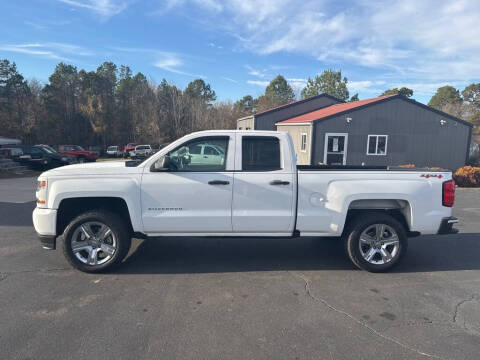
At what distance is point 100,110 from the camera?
42.4 metres

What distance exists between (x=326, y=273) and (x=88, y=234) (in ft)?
10.9

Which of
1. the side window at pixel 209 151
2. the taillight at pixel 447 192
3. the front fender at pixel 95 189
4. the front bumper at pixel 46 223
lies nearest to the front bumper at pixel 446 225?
the taillight at pixel 447 192

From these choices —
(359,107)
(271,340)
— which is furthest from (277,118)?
(271,340)

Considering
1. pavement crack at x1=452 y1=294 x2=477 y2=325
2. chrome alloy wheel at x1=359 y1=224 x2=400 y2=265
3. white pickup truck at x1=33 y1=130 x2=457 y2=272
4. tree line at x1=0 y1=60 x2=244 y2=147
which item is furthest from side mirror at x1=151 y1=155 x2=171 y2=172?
tree line at x1=0 y1=60 x2=244 y2=147

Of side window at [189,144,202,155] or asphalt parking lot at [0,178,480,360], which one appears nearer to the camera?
asphalt parking lot at [0,178,480,360]

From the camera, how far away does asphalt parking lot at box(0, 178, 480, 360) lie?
280 cm

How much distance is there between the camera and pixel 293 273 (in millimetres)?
4418

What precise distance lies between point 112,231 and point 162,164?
1.13 meters

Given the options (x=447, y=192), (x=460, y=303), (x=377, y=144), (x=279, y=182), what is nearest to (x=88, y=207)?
(x=279, y=182)

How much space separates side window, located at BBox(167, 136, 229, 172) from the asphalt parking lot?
4.84 feet

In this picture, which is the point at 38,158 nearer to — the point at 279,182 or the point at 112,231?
the point at 112,231

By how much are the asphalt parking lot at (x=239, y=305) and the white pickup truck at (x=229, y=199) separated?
520 mm

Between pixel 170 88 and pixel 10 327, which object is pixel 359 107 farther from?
pixel 170 88

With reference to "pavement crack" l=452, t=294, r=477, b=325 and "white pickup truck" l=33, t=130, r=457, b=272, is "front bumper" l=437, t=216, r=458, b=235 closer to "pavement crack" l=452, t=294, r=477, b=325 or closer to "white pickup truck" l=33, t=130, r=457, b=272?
"white pickup truck" l=33, t=130, r=457, b=272
